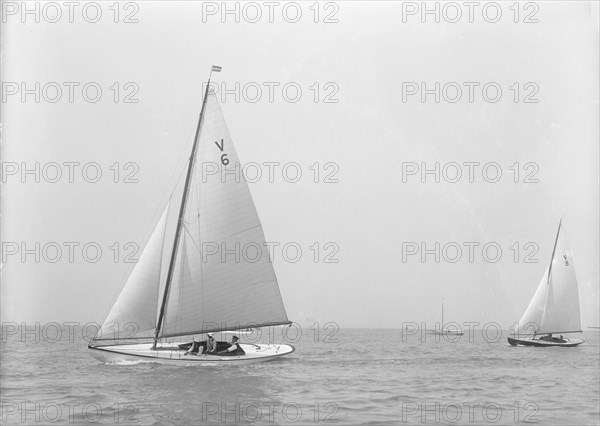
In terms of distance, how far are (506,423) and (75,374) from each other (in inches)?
791

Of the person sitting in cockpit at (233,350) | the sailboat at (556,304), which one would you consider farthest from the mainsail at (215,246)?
the sailboat at (556,304)

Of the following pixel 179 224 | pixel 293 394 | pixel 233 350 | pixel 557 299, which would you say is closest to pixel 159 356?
pixel 233 350

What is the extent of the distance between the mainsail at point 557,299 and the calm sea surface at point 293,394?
17.7m

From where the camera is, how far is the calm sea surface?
24.8 m

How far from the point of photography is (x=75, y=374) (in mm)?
36188

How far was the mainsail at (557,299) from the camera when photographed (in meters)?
61.3

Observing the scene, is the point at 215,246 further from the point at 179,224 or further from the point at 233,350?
the point at 233,350

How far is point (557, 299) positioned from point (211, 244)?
3560cm

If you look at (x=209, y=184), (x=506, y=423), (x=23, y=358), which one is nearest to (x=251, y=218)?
(x=209, y=184)

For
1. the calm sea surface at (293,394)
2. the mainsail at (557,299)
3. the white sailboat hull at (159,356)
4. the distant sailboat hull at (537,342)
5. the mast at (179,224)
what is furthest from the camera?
the distant sailboat hull at (537,342)

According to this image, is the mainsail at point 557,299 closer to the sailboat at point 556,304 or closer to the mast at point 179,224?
the sailboat at point 556,304

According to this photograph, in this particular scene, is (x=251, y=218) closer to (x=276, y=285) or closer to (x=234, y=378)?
(x=276, y=285)

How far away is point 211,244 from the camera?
120 ft

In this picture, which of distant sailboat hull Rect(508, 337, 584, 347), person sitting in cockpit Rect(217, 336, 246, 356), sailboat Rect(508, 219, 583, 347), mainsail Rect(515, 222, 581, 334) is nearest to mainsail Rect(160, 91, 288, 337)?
person sitting in cockpit Rect(217, 336, 246, 356)
